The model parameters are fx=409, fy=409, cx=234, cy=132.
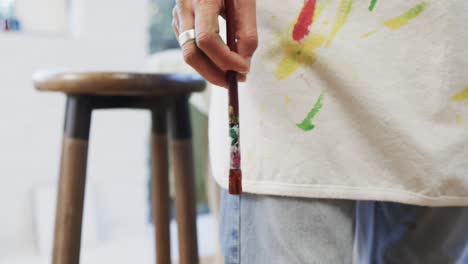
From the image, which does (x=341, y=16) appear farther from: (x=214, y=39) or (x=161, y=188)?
(x=161, y=188)

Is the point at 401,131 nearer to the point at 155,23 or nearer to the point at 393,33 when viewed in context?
the point at 393,33

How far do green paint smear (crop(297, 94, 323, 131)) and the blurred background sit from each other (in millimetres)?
995

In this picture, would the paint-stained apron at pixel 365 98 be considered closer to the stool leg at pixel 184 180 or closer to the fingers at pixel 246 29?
the fingers at pixel 246 29

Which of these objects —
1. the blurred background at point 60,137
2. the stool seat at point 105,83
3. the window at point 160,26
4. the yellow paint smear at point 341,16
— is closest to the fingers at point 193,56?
the yellow paint smear at point 341,16

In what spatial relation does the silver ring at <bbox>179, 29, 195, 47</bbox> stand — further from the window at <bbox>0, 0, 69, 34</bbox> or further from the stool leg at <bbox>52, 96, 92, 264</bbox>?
the window at <bbox>0, 0, 69, 34</bbox>

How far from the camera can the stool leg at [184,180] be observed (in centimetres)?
76

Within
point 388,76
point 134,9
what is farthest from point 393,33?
point 134,9

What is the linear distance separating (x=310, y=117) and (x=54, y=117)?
1383 millimetres

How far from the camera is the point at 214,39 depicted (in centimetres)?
33

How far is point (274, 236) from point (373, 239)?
26 cm

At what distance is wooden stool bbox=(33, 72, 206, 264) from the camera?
632 mm

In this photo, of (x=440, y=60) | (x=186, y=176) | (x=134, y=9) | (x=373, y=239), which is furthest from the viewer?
(x=134, y=9)

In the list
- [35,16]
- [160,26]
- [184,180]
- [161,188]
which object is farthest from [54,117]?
[184,180]

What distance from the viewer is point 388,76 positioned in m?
0.41
